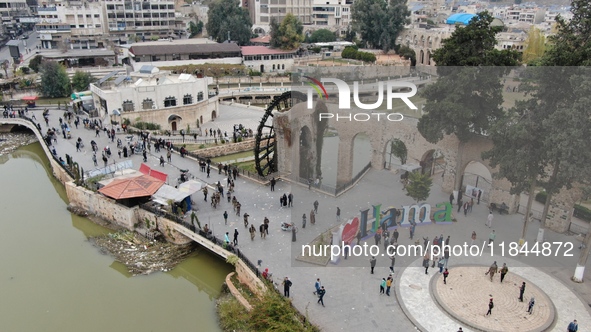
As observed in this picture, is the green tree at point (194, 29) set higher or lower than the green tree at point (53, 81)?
higher

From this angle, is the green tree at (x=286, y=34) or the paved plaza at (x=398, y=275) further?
the green tree at (x=286, y=34)

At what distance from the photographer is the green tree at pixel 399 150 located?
28344mm

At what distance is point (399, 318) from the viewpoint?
1588 centimetres

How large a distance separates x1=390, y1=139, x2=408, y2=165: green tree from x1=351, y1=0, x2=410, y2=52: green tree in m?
47.8

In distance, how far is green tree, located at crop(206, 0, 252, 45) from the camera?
246 ft

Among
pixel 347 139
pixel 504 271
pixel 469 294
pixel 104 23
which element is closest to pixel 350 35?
pixel 104 23

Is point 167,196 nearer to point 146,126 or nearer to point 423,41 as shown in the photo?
point 146,126

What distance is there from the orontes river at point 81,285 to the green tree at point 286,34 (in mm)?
49895

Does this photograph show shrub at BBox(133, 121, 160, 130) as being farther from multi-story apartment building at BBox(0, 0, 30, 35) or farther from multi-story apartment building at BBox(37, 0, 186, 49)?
multi-story apartment building at BBox(0, 0, 30, 35)

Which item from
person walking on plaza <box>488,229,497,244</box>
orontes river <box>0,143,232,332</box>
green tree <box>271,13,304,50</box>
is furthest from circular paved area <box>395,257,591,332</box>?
green tree <box>271,13,304,50</box>

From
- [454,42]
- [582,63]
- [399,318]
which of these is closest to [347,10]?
[454,42]

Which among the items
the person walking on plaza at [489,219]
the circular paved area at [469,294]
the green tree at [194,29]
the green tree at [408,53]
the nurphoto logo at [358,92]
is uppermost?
the green tree at [194,29]

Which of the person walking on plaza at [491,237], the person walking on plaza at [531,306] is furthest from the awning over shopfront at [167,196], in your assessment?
the person walking on plaza at [531,306]

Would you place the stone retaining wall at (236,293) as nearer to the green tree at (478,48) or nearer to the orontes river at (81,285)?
the orontes river at (81,285)
